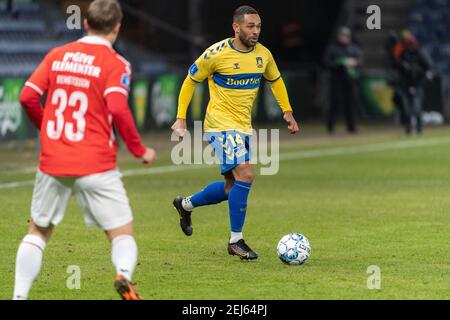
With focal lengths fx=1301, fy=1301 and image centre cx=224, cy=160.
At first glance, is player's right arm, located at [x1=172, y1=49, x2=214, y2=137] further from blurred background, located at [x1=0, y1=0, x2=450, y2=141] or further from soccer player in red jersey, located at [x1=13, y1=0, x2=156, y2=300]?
blurred background, located at [x1=0, y1=0, x2=450, y2=141]

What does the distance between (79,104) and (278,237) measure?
4725 mm

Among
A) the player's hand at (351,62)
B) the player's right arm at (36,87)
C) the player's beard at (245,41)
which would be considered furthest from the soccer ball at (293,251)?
the player's hand at (351,62)

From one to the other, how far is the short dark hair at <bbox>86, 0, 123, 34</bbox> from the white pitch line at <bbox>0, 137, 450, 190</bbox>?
9.34m

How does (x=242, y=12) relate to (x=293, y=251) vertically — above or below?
above

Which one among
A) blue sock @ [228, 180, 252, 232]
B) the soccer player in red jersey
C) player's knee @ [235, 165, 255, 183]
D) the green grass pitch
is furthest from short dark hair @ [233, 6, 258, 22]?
the soccer player in red jersey

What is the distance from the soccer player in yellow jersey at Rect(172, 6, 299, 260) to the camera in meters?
11.4

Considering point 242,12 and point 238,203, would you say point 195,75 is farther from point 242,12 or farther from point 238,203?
point 238,203

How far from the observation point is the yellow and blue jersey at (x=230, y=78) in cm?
1159

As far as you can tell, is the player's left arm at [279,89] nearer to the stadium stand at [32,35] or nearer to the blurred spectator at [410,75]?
the stadium stand at [32,35]

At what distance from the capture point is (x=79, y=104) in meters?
8.30

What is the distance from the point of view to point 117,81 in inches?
325

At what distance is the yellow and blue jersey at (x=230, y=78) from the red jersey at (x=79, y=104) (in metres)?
3.28

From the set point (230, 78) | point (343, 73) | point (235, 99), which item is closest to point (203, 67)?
point (230, 78)
